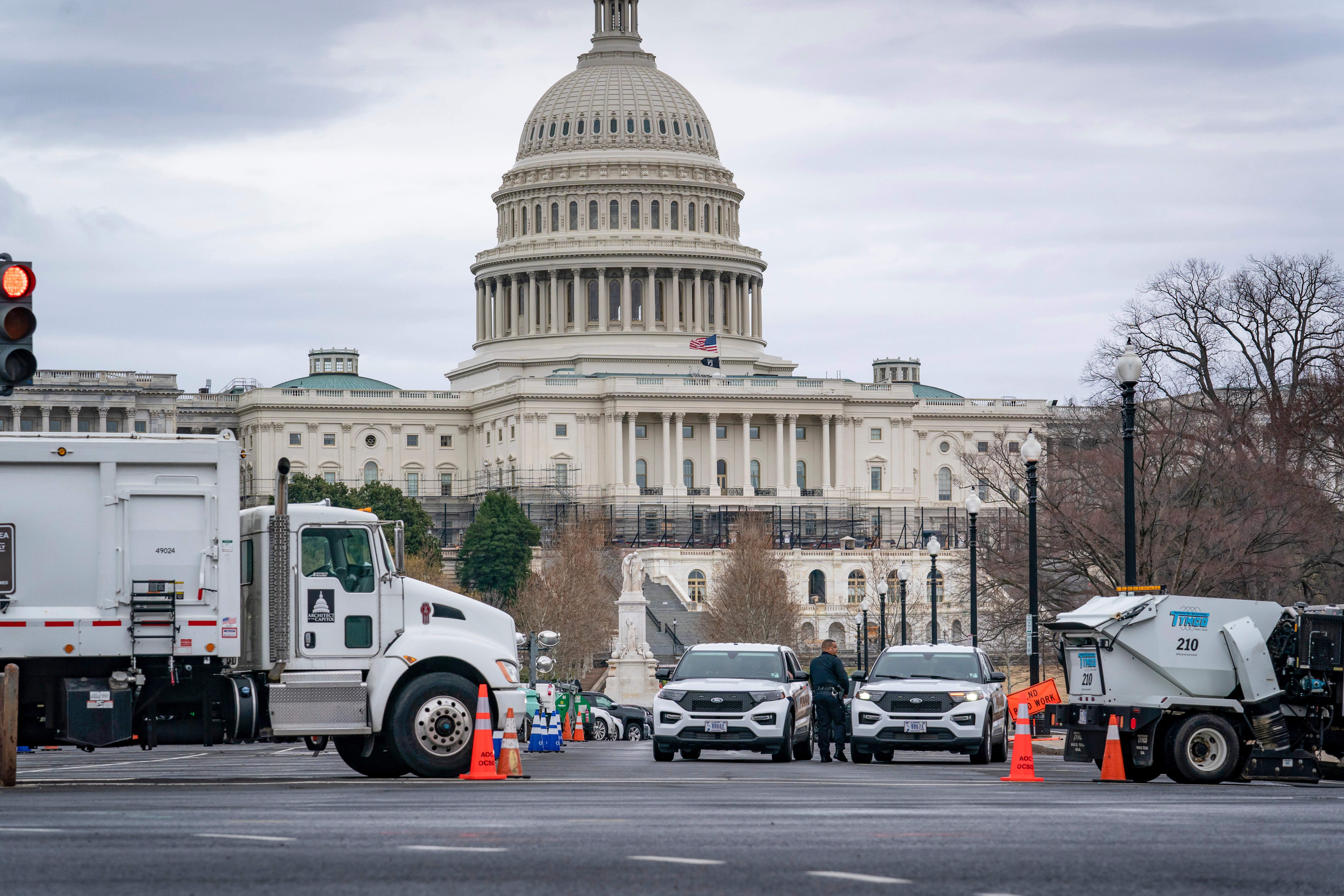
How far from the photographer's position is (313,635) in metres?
23.0

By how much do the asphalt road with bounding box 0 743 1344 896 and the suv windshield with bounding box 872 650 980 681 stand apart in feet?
23.1

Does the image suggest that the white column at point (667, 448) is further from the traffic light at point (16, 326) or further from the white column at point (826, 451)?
the traffic light at point (16, 326)

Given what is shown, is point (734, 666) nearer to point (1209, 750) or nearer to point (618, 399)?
point (1209, 750)

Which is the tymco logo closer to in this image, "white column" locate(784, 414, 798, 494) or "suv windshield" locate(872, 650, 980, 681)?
"suv windshield" locate(872, 650, 980, 681)

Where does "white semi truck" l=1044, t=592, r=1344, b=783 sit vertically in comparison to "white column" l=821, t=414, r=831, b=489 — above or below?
below

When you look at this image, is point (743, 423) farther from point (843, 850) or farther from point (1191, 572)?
point (843, 850)

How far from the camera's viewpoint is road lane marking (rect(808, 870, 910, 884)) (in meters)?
11.8

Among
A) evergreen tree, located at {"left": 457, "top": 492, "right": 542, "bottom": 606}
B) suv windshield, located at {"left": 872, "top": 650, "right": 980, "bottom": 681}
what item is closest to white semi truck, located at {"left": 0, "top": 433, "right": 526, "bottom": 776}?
suv windshield, located at {"left": 872, "top": 650, "right": 980, "bottom": 681}

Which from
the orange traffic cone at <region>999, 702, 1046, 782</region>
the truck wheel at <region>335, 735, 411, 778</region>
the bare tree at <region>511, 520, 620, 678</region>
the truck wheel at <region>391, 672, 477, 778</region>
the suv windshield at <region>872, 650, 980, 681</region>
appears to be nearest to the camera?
the truck wheel at <region>391, 672, 477, 778</region>

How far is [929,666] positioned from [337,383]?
149m

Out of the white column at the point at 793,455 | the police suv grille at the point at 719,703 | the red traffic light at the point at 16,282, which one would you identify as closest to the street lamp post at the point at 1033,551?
the police suv grille at the point at 719,703

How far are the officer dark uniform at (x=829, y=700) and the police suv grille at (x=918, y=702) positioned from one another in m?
2.02

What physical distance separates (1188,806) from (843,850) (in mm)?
5435

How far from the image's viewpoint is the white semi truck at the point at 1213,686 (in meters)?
23.5
